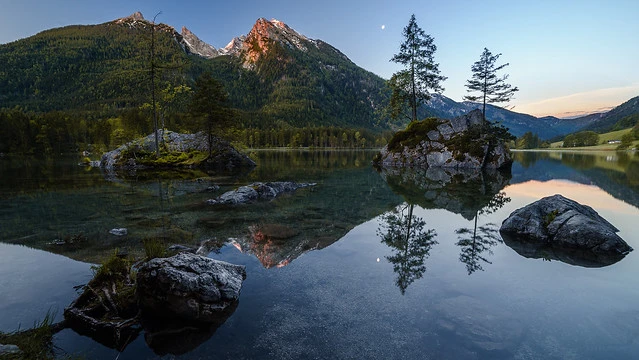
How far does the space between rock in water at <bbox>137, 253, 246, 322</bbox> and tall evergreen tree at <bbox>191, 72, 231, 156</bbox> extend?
39301 millimetres

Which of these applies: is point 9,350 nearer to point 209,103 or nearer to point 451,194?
point 451,194

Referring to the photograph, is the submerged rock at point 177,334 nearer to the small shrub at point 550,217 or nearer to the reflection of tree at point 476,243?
the reflection of tree at point 476,243

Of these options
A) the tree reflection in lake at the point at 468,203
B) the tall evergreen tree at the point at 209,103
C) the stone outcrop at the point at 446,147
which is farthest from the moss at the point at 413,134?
the tall evergreen tree at the point at 209,103

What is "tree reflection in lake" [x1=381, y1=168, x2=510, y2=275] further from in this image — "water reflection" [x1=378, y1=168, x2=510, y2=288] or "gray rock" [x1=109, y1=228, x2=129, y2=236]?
"gray rock" [x1=109, y1=228, x2=129, y2=236]

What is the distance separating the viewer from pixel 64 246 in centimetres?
1084

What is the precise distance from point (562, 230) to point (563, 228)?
10 cm

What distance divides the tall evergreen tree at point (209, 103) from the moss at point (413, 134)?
28.9 meters

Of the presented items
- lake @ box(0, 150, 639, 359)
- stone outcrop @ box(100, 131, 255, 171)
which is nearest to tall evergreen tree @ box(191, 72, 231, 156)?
stone outcrop @ box(100, 131, 255, 171)

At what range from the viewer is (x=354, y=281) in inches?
332

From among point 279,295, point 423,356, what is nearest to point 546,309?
point 423,356

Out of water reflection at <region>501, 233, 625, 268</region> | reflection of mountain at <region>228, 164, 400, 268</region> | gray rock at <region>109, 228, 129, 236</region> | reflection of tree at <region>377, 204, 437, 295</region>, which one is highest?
gray rock at <region>109, 228, 129, 236</region>

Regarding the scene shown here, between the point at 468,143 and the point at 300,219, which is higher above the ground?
the point at 468,143

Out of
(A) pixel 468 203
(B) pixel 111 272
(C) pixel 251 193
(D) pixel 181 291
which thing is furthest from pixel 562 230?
(C) pixel 251 193

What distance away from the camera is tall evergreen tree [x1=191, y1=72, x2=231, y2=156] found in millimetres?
42219
